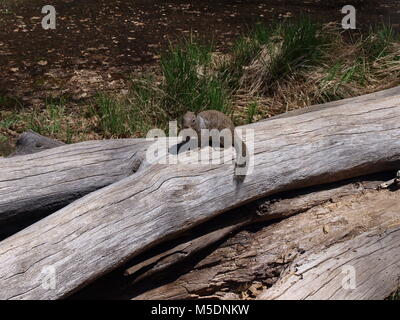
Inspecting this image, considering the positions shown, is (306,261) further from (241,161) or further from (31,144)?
(31,144)

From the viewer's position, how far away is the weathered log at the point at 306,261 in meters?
3.41

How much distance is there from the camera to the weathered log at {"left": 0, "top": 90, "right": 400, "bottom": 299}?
10.1ft

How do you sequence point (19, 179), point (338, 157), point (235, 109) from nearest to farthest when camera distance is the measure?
1. point (19, 179)
2. point (338, 157)
3. point (235, 109)

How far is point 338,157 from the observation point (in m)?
3.91

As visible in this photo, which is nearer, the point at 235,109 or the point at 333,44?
the point at 235,109

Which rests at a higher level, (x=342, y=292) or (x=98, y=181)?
(x=98, y=181)

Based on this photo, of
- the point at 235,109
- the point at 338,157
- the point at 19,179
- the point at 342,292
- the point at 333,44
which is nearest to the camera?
the point at 342,292

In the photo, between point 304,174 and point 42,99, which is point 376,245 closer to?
point 304,174

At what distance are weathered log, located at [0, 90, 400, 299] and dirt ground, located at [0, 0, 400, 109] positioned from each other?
291cm

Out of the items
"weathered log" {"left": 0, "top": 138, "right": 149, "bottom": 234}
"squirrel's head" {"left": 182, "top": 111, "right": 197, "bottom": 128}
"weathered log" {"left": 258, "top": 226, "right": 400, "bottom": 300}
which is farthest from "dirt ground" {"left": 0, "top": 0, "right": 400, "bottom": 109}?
"weathered log" {"left": 258, "top": 226, "right": 400, "bottom": 300}

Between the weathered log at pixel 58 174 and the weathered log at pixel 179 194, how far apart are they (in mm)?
349

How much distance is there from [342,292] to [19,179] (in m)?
2.08
